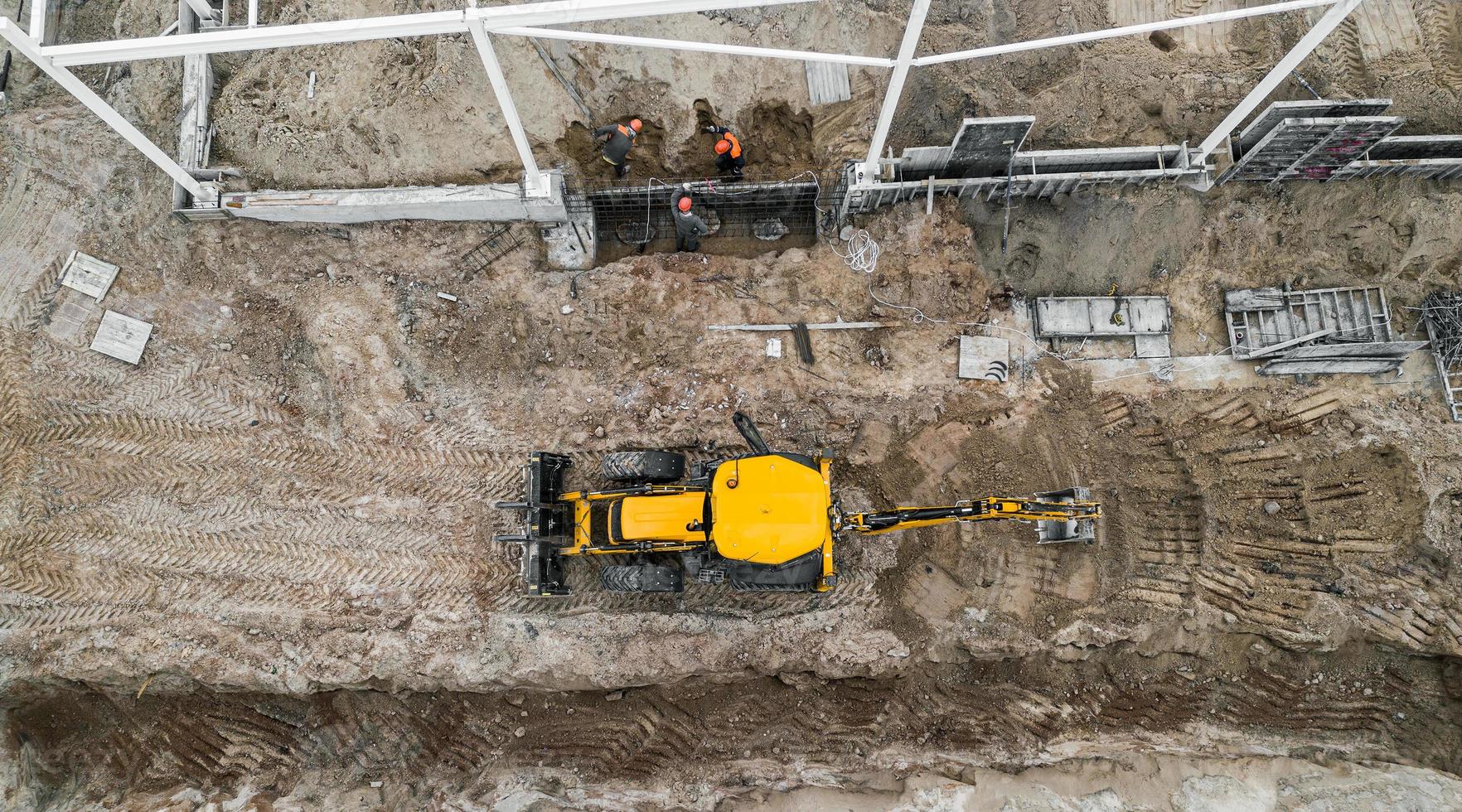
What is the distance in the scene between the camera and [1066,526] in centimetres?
908

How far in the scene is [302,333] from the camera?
9.71 meters

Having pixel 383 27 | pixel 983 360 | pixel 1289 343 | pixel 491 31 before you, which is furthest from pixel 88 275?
pixel 1289 343

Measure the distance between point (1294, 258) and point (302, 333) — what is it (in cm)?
1279

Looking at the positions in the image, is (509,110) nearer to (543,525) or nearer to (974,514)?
(543,525)

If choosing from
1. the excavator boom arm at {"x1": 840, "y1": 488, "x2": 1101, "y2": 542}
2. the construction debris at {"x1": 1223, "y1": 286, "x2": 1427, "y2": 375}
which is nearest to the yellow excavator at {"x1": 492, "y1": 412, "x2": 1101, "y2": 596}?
the excavator boom arm at {"x1": 840, "y1": 488, "x2": 1101, "y2": 542}

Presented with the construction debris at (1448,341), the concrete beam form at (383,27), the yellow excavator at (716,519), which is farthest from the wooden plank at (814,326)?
the construction debris at (1448,341)

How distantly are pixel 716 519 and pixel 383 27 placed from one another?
19.7 feet

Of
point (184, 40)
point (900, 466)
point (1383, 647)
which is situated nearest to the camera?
point (184, 40)

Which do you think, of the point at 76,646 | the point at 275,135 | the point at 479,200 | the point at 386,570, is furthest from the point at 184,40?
the point at 76,646

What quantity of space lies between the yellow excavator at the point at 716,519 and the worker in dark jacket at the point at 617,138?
386 cm

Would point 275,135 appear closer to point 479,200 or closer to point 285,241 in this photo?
point 285,241

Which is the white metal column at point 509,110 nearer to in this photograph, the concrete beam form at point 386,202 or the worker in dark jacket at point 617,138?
the concrete beam form at point 386,202

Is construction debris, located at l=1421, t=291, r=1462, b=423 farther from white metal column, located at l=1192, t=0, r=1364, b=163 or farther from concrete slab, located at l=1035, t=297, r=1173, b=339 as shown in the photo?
white metal column, located at l=1192, t=0, r=1364, b=163

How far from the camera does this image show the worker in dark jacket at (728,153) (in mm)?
9664
